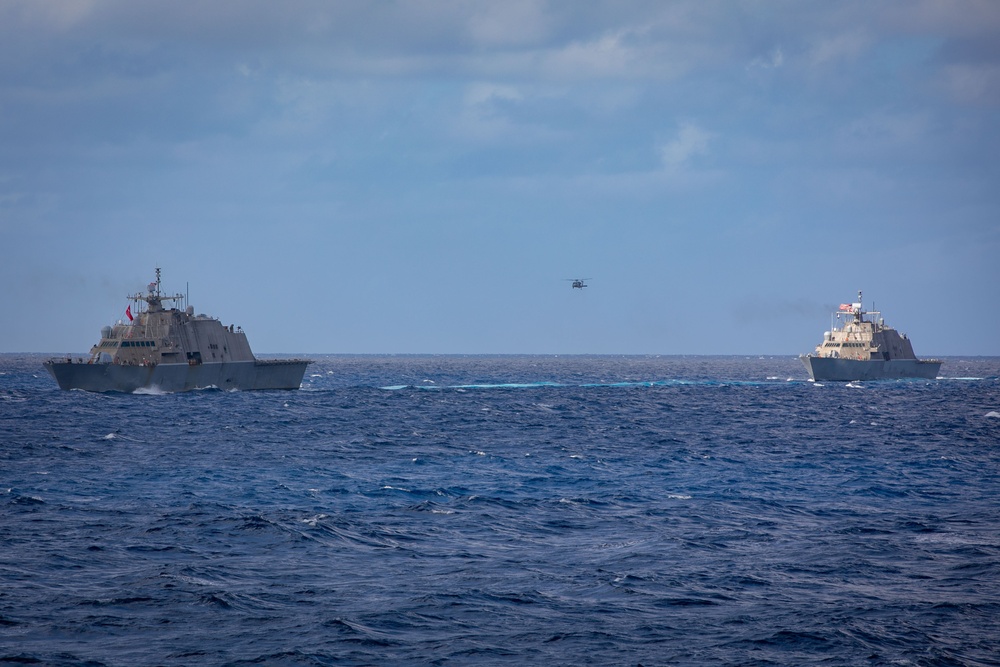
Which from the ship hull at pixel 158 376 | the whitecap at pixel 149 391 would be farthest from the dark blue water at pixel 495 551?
the whitecap at pixel 149 391

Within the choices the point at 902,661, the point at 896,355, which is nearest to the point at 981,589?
the point at 902,661

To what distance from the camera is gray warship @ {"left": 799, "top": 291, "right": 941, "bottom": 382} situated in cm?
10969

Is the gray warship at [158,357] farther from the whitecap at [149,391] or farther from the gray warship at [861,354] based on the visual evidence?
the gray warship at [861,354]

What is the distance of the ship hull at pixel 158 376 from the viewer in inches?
2869

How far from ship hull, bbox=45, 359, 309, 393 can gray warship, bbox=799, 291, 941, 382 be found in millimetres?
62427

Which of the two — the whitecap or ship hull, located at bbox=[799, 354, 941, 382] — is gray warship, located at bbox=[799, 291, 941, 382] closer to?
ship hull, located at bbox=[799, 354, 941, 382]

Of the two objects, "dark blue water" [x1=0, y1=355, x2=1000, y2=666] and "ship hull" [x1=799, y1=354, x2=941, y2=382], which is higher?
"ship hull" [x1=799, y1=354, x2=941, y2=382]

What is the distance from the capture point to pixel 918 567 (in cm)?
1847

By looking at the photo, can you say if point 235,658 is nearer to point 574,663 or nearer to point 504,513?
point 574,663

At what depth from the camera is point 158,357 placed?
74.2 m

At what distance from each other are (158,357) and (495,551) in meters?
60.1

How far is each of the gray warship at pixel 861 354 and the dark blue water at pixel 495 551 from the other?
6806 cm

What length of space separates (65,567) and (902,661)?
14.1m

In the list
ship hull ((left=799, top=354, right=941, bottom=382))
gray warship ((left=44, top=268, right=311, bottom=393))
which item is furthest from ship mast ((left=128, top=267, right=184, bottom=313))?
ship hull ((left=799, top=354, right=941, bottom=382))
